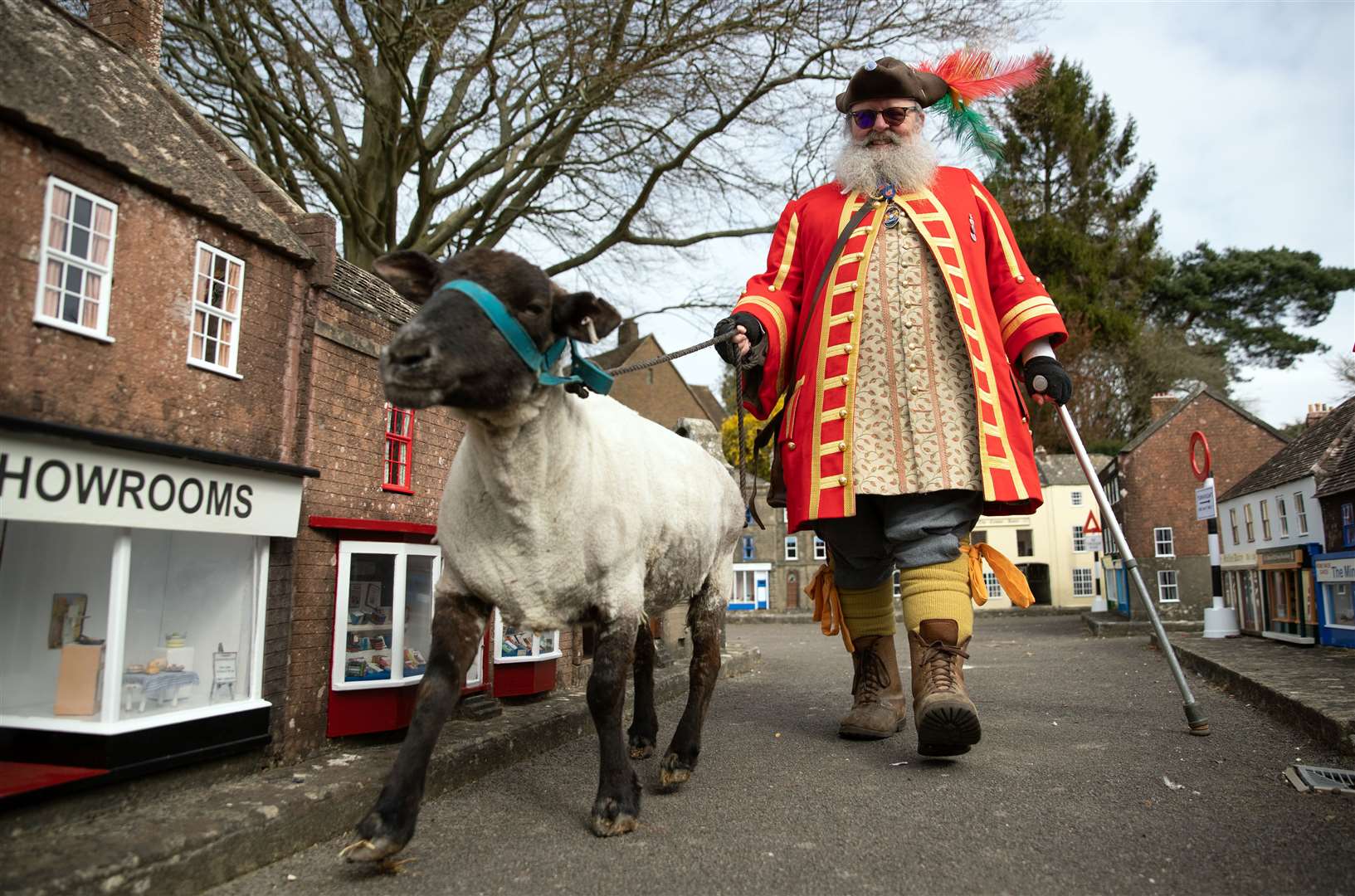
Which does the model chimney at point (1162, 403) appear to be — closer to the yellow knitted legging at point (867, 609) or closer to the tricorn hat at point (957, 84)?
the tricorn hat at point (957, 84)

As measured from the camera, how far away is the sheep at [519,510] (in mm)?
2977

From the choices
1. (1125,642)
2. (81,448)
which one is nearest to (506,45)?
(81,448)

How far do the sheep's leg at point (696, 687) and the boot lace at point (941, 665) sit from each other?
101cm

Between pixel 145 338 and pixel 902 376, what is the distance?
11.4 ft

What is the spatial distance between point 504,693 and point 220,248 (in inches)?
132

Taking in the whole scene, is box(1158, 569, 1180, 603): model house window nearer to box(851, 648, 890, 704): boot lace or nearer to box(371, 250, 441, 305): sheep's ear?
box(851, 648, 890, 704): boot lace

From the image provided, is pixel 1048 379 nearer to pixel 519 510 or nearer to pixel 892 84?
pixel 892 84

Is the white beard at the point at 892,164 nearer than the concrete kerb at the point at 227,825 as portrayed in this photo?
No

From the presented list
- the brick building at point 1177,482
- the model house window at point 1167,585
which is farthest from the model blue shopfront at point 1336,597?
the model house window at point 1167,585

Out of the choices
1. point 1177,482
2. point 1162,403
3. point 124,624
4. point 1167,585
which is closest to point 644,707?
point 124,624

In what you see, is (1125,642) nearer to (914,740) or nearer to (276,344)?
(914,740)

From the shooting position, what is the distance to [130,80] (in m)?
4.69

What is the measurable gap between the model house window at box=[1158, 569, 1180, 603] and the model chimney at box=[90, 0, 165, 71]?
2880 cm

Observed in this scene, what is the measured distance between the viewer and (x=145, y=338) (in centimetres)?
406
